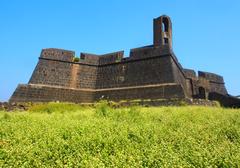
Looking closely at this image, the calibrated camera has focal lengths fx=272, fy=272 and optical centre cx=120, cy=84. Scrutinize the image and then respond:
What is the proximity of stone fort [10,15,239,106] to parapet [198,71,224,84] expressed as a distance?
4788mm

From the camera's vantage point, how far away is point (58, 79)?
21688 mm

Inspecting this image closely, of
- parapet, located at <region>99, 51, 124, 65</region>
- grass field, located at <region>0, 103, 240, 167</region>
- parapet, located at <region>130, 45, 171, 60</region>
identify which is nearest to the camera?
grass field, located at <region>0, 103, 240, 167</region>

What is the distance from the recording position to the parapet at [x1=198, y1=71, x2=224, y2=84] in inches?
1128

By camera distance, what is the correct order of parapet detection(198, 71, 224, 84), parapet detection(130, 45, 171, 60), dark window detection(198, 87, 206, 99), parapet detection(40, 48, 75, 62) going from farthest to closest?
parapet detection(198, 71, 224, 84) → dark window detection(198, 87, 206, 99) → parapet detection(40, 48, 75, 62) → parapet detection(130, 45, 171, 60)

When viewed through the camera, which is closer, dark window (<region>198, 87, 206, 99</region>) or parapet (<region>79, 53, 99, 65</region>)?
parapet (<region>79, 53, 99, 65</region>)

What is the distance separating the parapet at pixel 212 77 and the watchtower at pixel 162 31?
7704 mm

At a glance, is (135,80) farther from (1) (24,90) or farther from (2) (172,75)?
(1) (24,90)

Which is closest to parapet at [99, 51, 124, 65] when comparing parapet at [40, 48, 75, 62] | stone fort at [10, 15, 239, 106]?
stone fort at [10, 15, 239, 106]

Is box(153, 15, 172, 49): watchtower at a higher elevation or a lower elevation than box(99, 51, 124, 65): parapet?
higher

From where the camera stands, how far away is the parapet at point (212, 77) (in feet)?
94.0

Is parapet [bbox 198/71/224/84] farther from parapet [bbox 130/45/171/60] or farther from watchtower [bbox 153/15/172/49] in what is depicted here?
parapet [bbox 130/45/171/60]

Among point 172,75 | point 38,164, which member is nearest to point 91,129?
point 38,164

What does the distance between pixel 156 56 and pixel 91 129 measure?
49.2ft

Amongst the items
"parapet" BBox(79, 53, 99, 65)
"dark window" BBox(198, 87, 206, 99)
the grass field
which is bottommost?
the grass field
